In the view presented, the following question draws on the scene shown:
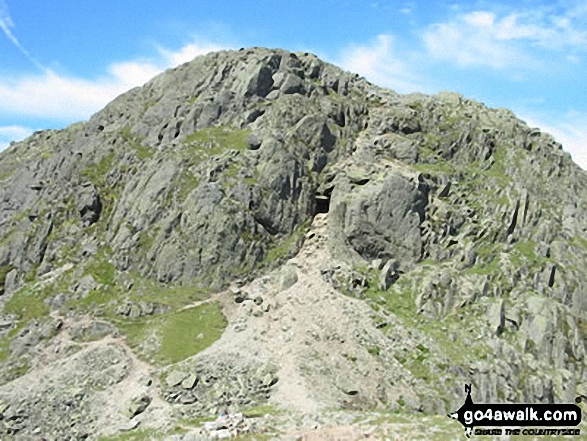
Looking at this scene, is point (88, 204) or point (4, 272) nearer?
point (4, 272)

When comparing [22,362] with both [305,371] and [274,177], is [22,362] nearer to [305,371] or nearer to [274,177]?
[305,371]

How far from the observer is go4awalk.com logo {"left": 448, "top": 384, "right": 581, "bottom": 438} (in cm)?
3331

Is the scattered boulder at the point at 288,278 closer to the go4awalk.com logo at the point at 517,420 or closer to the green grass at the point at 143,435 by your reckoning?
the green grass at the point at 143,435

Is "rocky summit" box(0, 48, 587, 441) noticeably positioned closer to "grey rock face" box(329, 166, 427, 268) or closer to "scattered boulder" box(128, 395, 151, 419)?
"scattered boulder" box(128, 395, 151, 419)

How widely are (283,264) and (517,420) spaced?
32.0 meters

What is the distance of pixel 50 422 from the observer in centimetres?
4003

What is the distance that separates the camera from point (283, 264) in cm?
6047

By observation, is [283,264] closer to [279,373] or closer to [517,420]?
[279,373]

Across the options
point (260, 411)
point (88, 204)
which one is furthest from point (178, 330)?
point (88, 204)

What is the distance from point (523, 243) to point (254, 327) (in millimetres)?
34699

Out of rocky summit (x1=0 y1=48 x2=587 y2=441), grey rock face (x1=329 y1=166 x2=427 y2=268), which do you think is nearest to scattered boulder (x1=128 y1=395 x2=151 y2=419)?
rocky summit (x1=0 y1=48 x2=587 y2=441)

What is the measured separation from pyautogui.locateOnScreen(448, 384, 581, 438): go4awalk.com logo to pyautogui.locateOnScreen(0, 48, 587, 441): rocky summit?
5.69ft

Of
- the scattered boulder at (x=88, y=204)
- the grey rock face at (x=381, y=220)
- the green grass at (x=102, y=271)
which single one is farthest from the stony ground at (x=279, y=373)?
the scattered boulder at (x=88, y=204)

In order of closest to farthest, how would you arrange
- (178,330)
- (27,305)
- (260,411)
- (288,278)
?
(260,411) < (178,330) < (27,305) < (288,278)
